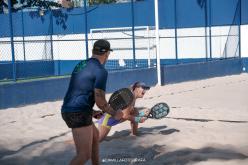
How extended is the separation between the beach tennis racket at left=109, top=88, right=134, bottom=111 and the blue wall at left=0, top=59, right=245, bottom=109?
551 cm

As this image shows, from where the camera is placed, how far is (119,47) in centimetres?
2286

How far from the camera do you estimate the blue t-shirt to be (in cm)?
461

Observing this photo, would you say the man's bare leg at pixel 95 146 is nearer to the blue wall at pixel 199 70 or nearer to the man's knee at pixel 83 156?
the man's knee at pixel 83 156

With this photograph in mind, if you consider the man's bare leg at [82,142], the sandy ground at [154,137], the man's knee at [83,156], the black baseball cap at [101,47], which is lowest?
the sandy ground at [154,137]

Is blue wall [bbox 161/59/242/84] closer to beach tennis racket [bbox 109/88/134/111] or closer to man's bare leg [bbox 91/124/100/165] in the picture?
beach tennis racket [bbox 109/88/134/111]

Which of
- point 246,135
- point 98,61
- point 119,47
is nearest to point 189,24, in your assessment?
point 119,47

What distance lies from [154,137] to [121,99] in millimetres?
1282

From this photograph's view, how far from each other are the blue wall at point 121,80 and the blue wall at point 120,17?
2.68m

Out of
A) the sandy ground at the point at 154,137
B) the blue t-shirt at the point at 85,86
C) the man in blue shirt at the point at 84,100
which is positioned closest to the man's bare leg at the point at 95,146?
the man in blue shirt at the point at 84,100

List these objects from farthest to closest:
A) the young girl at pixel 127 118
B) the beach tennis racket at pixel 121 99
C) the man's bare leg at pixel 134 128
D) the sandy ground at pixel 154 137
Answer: the man's bare leg at pixel 134 128 < the young girl at pixel 127 118 < the beach tennis racket at pixel 121 99 < the sandy ground at pixel 154 137

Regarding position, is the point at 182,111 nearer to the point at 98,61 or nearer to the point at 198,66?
the point at 98,61

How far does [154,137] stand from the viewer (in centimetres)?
771

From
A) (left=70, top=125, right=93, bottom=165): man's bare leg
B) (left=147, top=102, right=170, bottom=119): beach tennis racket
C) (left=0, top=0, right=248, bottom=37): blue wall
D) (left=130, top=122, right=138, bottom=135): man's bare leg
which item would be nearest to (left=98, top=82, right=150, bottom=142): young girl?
(left=147, top=102, right=170, bottom=119): beach tennis racket

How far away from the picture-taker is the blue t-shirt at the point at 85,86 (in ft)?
15.1
